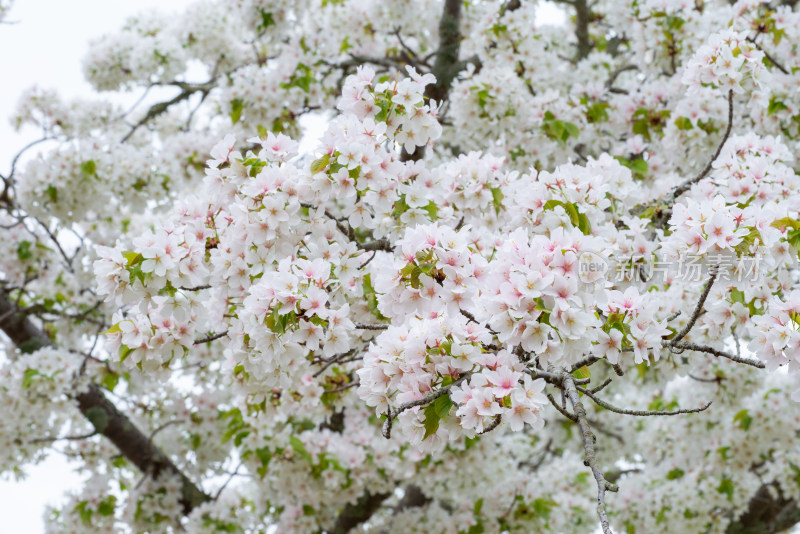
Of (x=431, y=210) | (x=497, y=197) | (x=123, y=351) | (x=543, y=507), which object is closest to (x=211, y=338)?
(x=123, y=351)

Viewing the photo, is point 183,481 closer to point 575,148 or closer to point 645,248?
point 575,148

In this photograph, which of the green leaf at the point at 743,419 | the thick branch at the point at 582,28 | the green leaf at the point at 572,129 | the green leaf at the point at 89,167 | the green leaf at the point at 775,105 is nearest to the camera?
the green leaf at the point at 775,105

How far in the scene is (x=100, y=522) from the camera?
6121 mm

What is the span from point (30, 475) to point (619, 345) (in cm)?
599

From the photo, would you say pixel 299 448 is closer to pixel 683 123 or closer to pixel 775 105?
pixel 683 123

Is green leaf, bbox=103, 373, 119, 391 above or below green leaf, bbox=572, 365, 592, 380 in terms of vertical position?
above

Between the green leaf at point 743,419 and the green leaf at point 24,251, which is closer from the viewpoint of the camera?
the green leaf at point 743,419

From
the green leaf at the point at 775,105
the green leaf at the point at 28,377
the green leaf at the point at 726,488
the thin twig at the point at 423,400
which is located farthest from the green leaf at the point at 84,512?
the green leaf at the point at 775,105

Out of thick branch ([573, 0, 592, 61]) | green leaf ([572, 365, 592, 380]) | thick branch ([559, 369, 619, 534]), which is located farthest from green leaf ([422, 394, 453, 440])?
thick branch ([573, 0, 592, 61])

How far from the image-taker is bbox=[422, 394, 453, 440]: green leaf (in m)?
2.37

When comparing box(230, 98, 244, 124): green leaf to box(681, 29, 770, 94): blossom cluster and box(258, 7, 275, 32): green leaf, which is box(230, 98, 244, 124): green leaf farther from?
box(681, 29, 770, 94): blossom cluster

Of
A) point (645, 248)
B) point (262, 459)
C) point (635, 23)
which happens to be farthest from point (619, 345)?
point (635, 23)

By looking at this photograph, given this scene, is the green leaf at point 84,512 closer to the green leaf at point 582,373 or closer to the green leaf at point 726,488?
the green leaf at point 582,373

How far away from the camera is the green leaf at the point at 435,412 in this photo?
2369 mm
